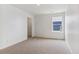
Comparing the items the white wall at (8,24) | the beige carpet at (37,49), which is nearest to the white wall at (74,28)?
the beige carpet at (37,49)

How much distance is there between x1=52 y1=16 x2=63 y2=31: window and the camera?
333 inches

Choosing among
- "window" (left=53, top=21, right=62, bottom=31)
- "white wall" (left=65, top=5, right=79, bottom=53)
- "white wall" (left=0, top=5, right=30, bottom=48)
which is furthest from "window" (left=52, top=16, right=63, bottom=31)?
"white wall" (left=65, top=5, right=79, bottom=53)

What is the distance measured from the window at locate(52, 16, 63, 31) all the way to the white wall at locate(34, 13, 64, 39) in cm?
27

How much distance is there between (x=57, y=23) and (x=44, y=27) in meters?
1.29

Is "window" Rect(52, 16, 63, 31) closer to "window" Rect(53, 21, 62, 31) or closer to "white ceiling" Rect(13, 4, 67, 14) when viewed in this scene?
"window" Rect(53, 21, 62, 31)

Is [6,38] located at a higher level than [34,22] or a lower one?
lower

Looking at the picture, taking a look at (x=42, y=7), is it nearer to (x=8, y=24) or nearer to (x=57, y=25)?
(x=8, y=24)

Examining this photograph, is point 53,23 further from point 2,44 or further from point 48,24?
point 2,44

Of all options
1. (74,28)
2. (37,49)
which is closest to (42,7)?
(37,49)

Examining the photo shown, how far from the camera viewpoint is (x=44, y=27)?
912cm
